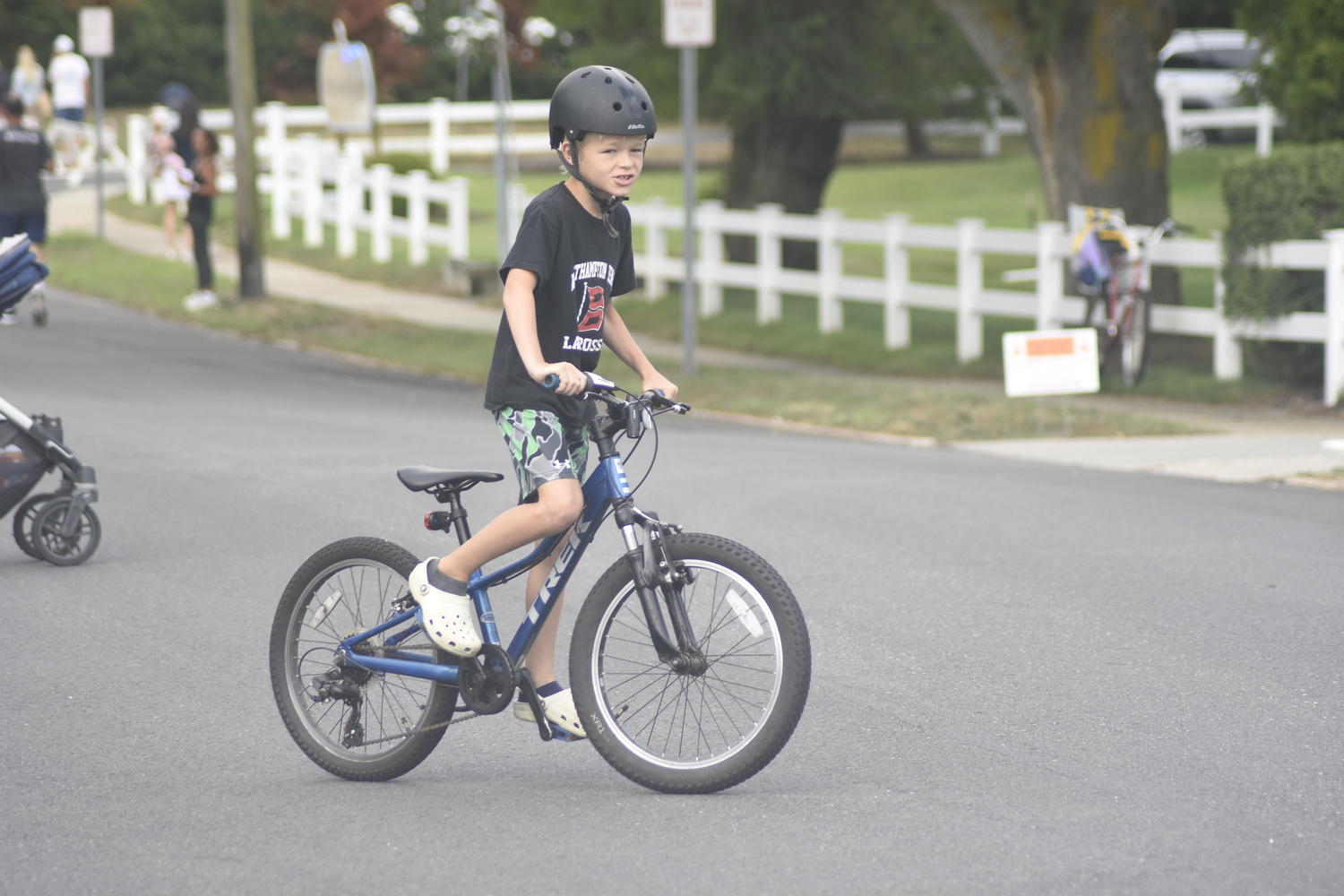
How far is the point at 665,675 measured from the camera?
15.5ft

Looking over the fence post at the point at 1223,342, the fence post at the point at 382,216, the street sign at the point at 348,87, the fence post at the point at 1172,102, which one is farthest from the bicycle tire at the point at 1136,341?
the fence post at the point at 1172,102

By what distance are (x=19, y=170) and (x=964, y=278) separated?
915cm

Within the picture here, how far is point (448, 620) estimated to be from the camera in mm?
4711

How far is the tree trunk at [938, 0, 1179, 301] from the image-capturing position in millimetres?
15547

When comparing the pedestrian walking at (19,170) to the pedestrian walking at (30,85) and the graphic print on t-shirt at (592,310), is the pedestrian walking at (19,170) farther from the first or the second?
the pedestrian walking at (30,85)

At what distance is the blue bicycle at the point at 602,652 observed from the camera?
14.8 feet

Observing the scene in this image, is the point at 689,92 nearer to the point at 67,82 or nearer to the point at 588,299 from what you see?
the point at 588,299

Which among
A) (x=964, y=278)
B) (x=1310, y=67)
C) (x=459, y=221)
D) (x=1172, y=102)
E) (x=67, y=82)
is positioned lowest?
(x=964, y=278)

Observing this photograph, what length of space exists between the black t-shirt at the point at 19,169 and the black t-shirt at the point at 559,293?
44.2 feet

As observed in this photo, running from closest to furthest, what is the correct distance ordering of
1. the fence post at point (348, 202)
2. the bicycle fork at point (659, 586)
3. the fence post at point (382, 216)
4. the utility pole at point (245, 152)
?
the bicycle fork at point (659, 586) → the utility pole at point (245, 152) → the fence post at point (382, 216) → the fence post at point (348, 202)

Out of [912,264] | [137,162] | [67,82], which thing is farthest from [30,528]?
[67,82]

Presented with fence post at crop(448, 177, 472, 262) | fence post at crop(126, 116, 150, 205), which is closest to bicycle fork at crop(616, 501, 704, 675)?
fence post at crop(448, 177, 472, 262)

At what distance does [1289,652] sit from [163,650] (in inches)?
162

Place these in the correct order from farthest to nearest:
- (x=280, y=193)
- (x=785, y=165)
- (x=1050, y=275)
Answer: (x=280, y=193), (x=785, y=165), (x=1050, y=275)
